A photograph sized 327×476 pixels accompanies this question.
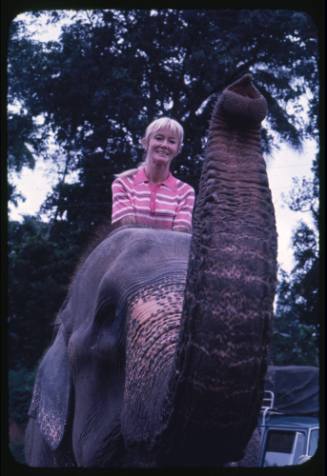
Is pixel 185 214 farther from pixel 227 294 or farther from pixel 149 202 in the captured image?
pixel 227 294

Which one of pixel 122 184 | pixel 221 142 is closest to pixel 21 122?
pixel 122 184

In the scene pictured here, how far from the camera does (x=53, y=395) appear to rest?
2.43m

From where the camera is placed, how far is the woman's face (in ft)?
7.52

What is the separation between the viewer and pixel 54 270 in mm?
11031

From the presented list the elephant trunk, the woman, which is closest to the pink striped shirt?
the woman

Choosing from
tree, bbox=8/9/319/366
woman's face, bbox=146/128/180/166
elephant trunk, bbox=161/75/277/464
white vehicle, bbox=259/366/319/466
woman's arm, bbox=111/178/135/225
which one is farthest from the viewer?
tree, bbox=8/9/319/366

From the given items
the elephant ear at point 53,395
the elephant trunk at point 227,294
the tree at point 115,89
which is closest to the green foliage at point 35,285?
the tree at point 115,89

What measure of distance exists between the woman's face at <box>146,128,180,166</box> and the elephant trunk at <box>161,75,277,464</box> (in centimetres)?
84

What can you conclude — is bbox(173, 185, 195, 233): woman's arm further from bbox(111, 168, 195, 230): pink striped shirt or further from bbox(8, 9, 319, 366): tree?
bbox(8, 9, 319, 366): tree

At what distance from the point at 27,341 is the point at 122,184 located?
9.24m

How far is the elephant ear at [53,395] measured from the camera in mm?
2322

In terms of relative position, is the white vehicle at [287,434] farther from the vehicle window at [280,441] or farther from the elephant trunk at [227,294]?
the elephant trunk at [227,294]

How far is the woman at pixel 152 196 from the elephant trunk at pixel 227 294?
0.90m

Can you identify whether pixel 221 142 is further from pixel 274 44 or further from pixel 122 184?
pixel 274 44
